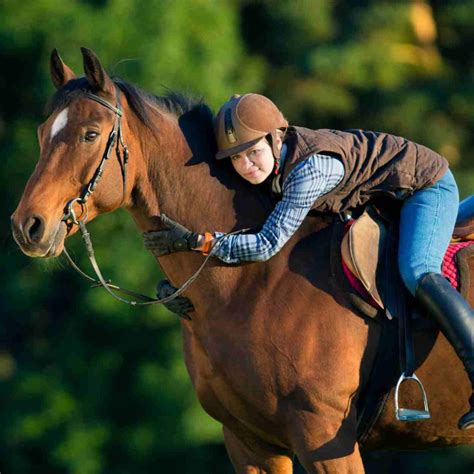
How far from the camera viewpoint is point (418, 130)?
18.9 m

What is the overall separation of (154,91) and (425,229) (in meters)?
9.24

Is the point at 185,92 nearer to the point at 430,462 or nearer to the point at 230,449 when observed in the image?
the point at 230,449

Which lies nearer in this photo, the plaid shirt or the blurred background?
the plaid shirt

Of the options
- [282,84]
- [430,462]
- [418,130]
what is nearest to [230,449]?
[430,462]

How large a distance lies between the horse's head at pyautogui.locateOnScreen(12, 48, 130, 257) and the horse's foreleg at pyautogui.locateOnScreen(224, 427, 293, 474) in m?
1.44

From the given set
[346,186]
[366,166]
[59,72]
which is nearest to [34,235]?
[59,72]

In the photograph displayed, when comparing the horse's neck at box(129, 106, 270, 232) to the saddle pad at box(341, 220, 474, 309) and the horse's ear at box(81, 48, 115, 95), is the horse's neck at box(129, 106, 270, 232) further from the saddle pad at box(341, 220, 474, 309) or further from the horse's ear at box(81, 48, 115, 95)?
the saddle pad at box(341, 220, 474, 309)

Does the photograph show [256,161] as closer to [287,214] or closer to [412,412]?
[287,214]

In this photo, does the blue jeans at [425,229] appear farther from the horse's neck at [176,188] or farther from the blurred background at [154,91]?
the blurred background at [154,91]

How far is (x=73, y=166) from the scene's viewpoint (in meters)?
5.45

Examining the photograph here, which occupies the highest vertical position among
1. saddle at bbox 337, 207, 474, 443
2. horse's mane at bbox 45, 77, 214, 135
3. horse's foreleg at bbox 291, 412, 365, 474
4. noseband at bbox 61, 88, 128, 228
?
horse's mane at bbox 45, 77, 214, 135

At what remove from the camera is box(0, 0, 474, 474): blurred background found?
1614cm

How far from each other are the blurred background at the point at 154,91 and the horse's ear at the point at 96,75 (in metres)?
9.28

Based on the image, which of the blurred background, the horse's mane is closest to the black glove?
the horse's mane
